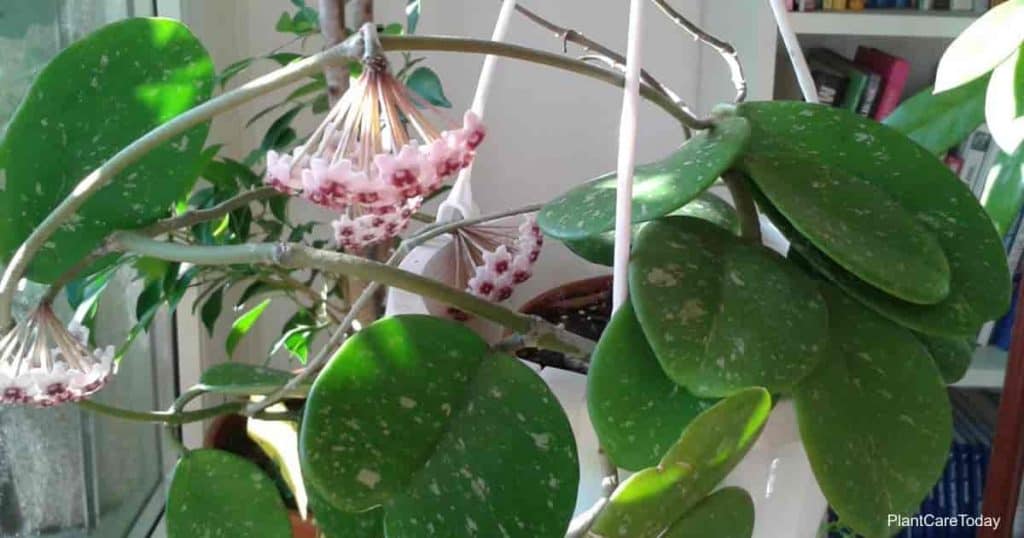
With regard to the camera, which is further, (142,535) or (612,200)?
(142,535)

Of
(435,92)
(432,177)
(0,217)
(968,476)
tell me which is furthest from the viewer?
(968,476)

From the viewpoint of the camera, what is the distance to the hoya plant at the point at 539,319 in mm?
357

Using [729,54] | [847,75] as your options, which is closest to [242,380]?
[729,54]

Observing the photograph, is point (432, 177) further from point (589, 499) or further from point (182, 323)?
point (182, 323)

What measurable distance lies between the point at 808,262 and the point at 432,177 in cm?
23

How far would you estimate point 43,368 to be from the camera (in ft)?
1.45

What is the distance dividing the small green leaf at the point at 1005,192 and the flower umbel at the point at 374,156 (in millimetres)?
351

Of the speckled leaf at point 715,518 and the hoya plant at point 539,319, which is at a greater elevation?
the hoya plant at point 539,319

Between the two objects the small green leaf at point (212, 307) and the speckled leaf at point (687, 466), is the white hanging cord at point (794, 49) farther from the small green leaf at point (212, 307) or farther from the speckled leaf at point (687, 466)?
the small green leaf at point (212, 307)

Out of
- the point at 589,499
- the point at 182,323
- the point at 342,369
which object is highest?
the point at 342,369

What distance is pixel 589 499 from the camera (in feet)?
1.59

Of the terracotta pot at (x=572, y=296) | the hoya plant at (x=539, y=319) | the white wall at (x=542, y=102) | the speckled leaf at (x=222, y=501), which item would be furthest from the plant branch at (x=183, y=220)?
the white wall at (x=542, y=102)

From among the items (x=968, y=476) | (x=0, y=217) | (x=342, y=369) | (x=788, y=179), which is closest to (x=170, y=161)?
(x=0, y=217)

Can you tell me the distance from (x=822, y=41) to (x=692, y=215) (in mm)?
962
